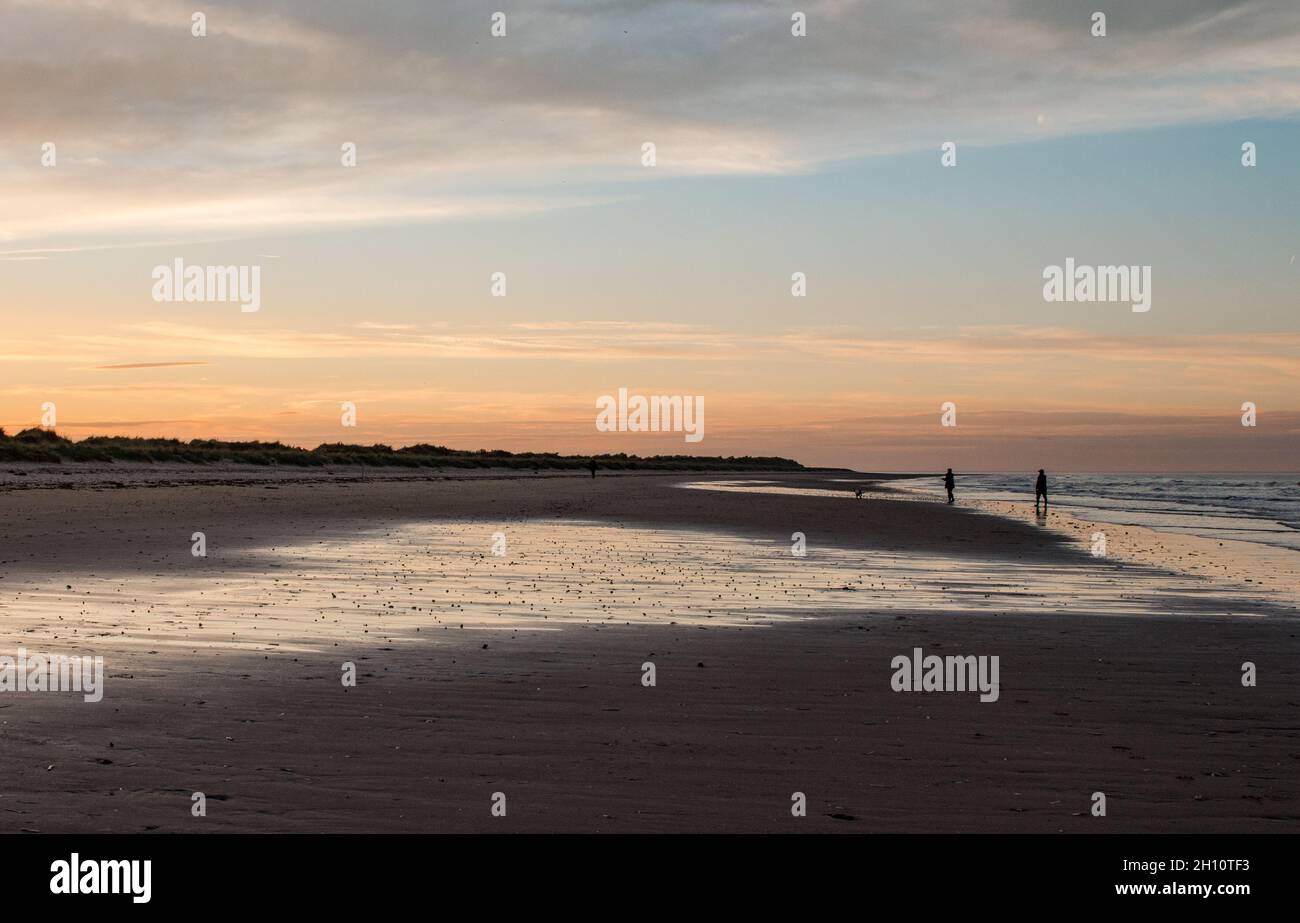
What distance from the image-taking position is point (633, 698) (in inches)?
404

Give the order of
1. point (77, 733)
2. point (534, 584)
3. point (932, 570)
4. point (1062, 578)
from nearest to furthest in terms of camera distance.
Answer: point (77, 733) < point (534, 584) < point (1062, 578) < point (932, 570)

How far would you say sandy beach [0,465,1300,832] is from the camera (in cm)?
712

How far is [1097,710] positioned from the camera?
394 inches

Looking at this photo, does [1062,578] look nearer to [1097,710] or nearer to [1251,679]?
[1251,679]

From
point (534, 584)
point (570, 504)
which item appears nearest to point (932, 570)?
point (534, 584)

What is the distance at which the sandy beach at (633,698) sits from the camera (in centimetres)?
712

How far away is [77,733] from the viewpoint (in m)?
8.55
